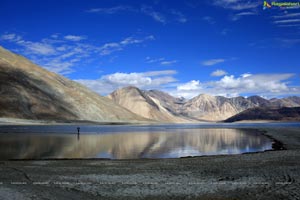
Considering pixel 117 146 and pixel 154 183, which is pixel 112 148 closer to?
pixel 117 146

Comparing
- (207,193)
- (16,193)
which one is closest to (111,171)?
(207,193)

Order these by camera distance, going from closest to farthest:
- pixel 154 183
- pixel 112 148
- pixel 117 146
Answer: pixel 154 183 → pixel 112 148 → pixel 117 146

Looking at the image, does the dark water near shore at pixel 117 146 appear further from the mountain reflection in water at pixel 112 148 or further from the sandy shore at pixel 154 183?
the sandy shore at pixel 154 183

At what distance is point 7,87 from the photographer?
177375 mm

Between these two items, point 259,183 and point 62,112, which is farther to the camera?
point 62,112

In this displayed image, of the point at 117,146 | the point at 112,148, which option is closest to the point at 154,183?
the point at 112,148

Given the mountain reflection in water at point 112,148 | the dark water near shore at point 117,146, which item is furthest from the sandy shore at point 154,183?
the dark water near shore at point 117,146

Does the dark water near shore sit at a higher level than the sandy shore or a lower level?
lower

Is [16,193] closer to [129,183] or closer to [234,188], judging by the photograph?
[129,183]

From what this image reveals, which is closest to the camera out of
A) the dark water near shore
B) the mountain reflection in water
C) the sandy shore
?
the sandy shore

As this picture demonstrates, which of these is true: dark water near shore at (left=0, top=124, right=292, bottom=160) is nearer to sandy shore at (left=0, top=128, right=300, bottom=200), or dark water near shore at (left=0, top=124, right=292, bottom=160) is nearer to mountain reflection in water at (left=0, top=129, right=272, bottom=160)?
mountain reflection in water at (left=0, top=129, right=272, bottom=160)

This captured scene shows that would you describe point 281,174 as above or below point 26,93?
below

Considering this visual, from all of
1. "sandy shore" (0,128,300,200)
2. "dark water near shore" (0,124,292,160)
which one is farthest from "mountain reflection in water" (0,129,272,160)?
"sandy shore" (0,128,300,200)

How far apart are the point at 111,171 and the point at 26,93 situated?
6843 inches
